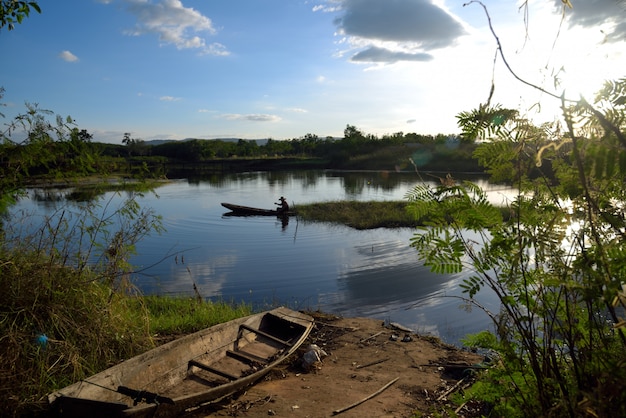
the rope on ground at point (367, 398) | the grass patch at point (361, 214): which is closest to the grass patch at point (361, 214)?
the grass patch at point (361, 214)

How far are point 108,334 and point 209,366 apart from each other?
4.25 feet

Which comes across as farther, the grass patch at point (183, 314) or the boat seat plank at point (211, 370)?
the grass patch at point (183, 314)

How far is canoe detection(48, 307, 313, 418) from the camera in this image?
14.4ft

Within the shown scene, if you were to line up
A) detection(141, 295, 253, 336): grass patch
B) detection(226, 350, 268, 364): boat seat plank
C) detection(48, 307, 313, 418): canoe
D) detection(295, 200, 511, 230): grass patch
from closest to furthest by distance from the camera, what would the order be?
detection(48, 307, 313, 418): canoe < detection(226, 350, 268, 364): boat seat plank < detection(141, 295, 253, 336): grass patch < detection(295, 200, 511, 230): grass patch

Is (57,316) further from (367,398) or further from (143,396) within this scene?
(367,398)

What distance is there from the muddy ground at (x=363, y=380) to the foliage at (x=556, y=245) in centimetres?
210

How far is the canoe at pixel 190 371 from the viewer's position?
4375mm

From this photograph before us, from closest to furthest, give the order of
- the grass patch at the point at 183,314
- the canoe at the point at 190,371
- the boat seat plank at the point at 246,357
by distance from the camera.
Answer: the canoe at the point at 190,371, the boat seat plank at the point at 246,357, the grass patch at the point at 183,314

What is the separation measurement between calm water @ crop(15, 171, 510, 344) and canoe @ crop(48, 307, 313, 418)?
5.90ft

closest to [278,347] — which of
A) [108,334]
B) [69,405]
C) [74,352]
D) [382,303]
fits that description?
[108,334]

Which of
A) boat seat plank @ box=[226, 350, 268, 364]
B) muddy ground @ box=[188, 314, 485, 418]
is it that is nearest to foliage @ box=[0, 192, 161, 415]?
boat seat plank @ box=[226, 350, 268, 364]

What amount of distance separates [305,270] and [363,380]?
881cm

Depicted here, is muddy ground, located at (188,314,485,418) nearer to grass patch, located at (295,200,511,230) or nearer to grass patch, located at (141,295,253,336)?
grass patch, located at (141,295,253,336)

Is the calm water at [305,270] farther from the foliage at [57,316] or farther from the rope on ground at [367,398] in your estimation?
the rope on ground at [367,398]
